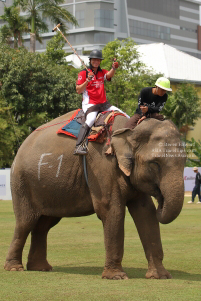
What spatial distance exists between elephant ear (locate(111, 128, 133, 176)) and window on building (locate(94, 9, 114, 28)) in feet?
372

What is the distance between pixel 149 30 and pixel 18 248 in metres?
127

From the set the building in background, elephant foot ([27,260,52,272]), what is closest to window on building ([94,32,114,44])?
the building in background

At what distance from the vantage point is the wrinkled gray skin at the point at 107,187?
27.2 ft

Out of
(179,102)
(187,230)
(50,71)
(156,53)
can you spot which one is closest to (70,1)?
(156,53)

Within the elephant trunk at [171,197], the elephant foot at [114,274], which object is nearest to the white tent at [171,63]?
the elephant foot at [114,274]

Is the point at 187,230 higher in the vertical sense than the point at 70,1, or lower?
lower

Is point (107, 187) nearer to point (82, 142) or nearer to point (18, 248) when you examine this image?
point (82, 142)

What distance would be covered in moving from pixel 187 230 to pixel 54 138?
7.75 m

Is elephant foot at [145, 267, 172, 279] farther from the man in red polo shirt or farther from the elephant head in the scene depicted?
the man in red polo shirt

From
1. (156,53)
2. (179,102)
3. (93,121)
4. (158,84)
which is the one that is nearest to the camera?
(158,84)

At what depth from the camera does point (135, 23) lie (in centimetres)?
12812

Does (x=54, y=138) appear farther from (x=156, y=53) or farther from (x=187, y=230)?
(x=156, y=53)

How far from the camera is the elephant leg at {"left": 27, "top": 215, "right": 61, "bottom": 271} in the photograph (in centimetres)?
1003

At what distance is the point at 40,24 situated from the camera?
5066cm
